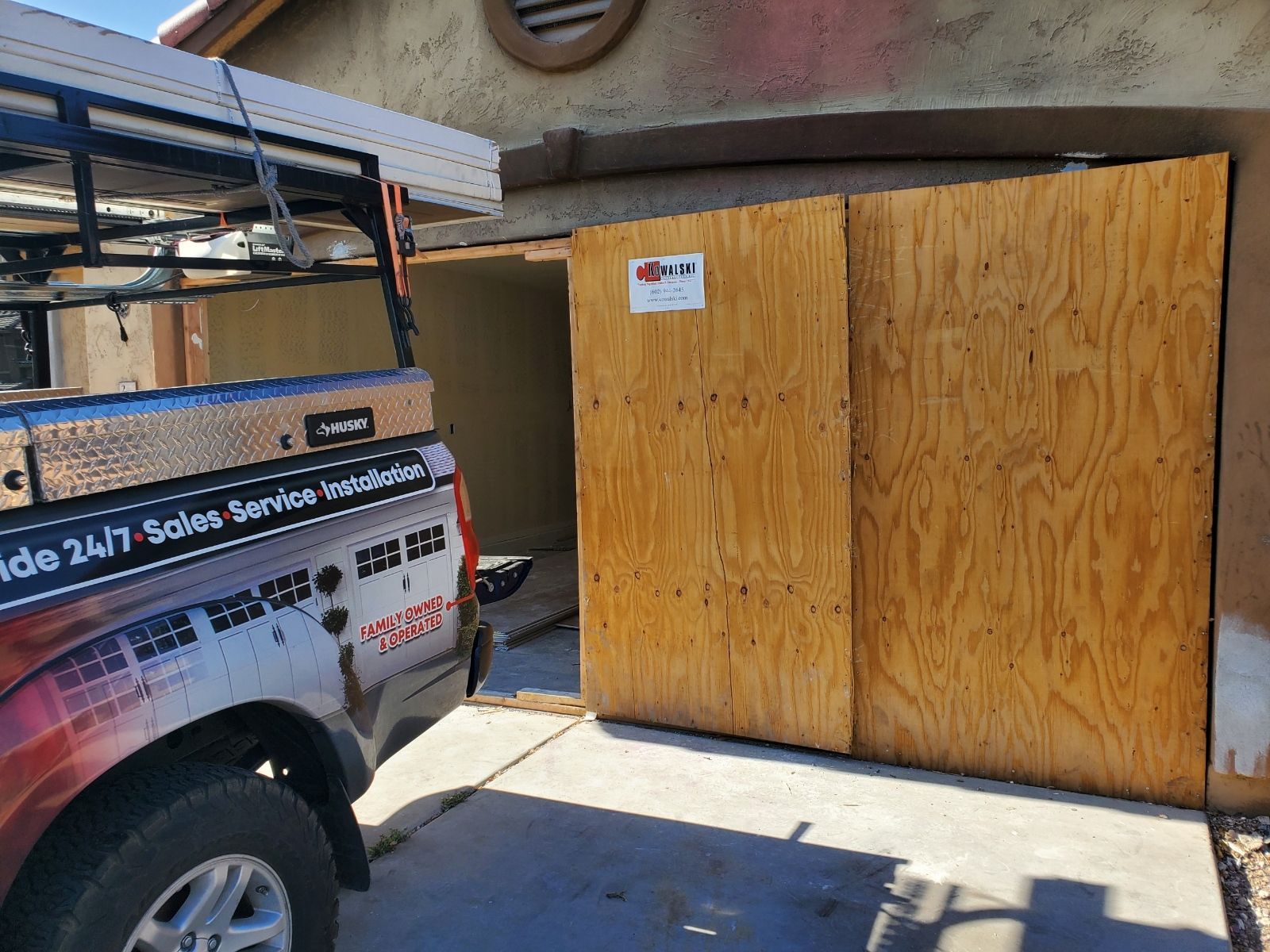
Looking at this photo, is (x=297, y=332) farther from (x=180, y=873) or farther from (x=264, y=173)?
(x=180, y=873)

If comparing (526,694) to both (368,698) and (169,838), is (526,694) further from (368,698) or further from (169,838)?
(169,838)

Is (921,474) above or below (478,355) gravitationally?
below

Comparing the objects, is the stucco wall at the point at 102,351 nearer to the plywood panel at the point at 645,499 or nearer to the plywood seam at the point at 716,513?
the plywood panel at the point at 645,499

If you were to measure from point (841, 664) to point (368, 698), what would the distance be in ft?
8.19

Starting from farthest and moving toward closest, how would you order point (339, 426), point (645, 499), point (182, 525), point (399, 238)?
point (645, 499), point (399, 238), point (339, 426), point (182, 525)

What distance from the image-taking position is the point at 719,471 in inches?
184

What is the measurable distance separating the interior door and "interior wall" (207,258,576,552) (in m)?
3.08

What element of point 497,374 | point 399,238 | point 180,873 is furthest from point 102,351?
point 180,873

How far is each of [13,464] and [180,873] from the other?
101 cm

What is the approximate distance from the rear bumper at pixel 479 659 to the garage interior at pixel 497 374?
2045 millimetres

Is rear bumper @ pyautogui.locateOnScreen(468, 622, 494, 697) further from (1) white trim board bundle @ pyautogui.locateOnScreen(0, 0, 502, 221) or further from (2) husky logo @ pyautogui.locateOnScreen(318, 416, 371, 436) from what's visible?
(1) white trim board bundle @ pyautogui.locateOnScreen(0, 0, 502, 221)

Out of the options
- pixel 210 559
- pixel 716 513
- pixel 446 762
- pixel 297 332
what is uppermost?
pixel 297 332

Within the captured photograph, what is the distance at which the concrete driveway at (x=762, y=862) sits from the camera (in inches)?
126

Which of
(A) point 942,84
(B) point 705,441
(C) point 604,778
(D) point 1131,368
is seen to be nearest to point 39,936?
(C) point 604,778
